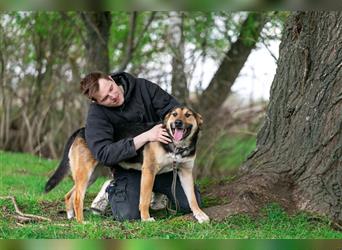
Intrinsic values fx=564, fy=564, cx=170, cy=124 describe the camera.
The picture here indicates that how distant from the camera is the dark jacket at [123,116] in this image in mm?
5469

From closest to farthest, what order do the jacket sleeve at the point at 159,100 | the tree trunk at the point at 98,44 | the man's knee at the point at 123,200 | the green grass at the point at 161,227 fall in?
1. the green grass at the point at 161,227
2. the man's knee at the point at 123,200
3. the jacket sleeve at the point at 159,100
4. the tree trunk at the point at 98,44

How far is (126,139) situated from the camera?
18.1ft

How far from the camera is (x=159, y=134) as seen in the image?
212 inches

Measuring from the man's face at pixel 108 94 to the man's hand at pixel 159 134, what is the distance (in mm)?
477

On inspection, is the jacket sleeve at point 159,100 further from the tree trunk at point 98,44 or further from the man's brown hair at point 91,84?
the tree trunk at point 98,44

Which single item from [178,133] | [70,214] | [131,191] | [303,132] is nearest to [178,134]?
[178,133]

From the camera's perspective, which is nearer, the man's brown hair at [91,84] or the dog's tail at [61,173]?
the man's brown hair at [91,84]

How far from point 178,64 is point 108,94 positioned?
19.7ft

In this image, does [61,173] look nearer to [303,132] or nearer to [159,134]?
[159,134]

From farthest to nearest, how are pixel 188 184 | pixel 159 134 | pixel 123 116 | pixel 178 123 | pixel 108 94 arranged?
1. pixel 123 116
2. pixel 188 184
3. pixel 108 94
4. pixel 159 134
5. pixel 178 123

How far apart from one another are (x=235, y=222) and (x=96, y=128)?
1.64m

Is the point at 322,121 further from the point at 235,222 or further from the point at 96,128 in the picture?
the point at 96,128

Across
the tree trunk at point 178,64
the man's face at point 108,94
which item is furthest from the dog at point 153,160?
the tree trunk at point 178,64

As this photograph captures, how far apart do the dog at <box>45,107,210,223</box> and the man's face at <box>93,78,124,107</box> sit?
36 cm
